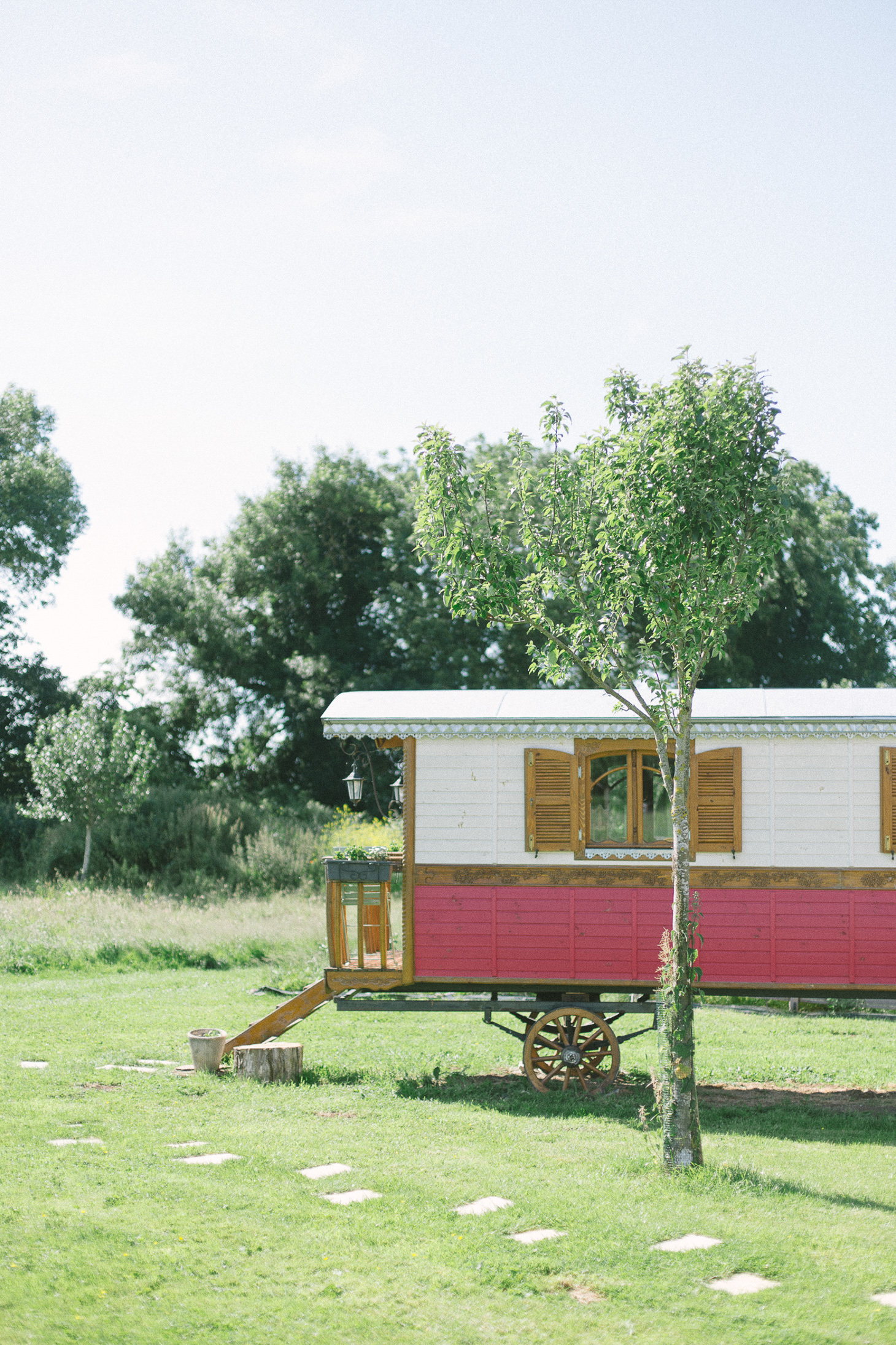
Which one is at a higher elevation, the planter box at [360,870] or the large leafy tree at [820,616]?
the large leafy tree at [820,616]

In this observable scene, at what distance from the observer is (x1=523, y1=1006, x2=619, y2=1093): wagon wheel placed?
10.2 meters

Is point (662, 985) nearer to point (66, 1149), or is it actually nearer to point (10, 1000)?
point (66, 1149)

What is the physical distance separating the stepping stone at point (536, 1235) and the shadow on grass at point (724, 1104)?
2973 mm

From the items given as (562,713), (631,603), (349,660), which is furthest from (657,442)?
(349,660)

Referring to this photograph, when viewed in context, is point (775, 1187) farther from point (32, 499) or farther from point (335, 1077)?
point (32, 499)

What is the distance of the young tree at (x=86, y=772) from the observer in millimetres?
23625

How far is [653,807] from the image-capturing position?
11.1 meters

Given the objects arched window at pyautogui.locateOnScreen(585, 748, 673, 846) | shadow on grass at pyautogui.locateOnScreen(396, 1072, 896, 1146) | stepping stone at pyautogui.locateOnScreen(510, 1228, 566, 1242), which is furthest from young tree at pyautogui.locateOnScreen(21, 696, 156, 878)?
stepping stone at pyautogui.locateOnScreen(510, 1228, 566, 1242)

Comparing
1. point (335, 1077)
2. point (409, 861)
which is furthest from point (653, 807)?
point (335, 1077)

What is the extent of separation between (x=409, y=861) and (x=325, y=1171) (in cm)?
373

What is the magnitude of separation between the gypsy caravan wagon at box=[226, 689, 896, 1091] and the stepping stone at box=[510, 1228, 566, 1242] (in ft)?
13.1

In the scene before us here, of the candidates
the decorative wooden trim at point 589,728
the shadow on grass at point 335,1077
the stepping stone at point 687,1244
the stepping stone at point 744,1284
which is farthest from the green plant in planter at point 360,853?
the stepping stone at point 744,1284

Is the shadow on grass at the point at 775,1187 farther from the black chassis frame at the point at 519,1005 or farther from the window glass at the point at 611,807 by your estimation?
the window glass at the point at 611,807

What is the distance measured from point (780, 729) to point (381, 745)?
12.4ft
